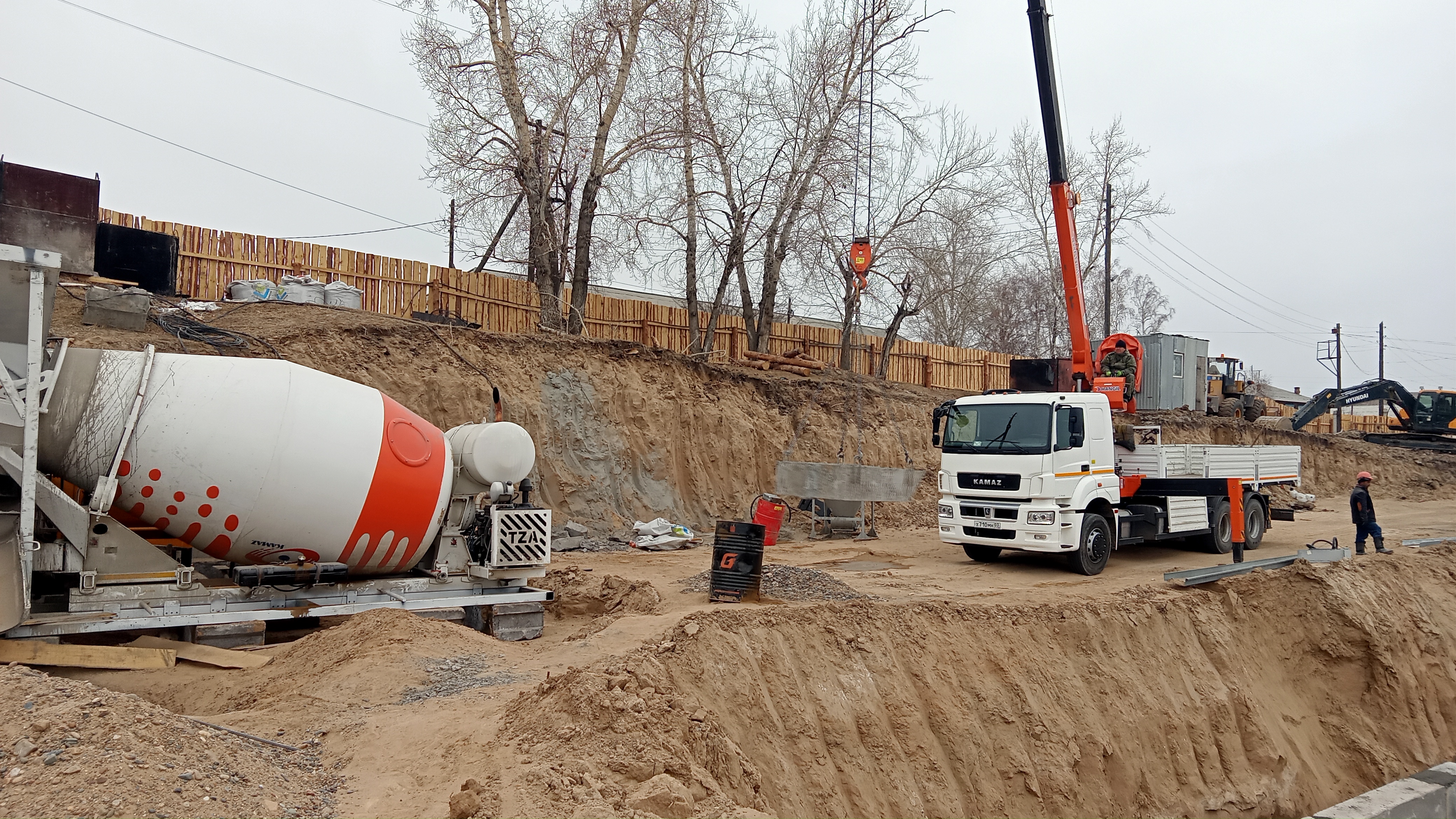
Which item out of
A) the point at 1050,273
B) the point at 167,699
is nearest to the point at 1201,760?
the point at 167,699

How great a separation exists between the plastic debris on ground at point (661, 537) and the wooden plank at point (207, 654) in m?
8.78

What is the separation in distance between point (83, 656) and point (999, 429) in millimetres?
11605

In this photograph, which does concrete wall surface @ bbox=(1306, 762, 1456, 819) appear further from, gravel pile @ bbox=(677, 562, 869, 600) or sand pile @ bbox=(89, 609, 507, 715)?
sand pile @ bbox=(89, 609, 507, 715)

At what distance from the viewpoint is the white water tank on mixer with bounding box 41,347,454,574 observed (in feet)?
24.7

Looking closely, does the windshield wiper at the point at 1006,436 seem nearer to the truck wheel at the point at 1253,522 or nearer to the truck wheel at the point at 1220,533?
the truck wheel at the point at 1220,533

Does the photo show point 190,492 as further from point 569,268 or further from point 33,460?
point 569,268

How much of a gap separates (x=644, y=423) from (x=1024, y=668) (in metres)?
10.8

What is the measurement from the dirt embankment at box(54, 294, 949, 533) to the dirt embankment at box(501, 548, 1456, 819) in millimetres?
9196

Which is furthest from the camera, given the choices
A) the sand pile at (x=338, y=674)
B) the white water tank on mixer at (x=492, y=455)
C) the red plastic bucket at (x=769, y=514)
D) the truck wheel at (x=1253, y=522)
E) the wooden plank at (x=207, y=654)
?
the truck wheel at (x=1253, y=522)

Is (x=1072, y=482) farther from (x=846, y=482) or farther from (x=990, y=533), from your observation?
(x=846, y=482)

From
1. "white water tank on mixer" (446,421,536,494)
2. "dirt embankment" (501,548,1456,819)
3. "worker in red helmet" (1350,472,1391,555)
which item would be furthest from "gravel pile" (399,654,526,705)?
"worker in red helmet" (1350,472,1391,555)

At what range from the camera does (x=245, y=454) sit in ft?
25.9

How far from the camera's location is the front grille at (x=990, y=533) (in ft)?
43.9

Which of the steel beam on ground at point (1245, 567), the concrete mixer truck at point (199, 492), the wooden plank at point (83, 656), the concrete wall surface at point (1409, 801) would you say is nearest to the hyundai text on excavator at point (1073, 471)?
the steel beam on ground at point (1245, 567)
